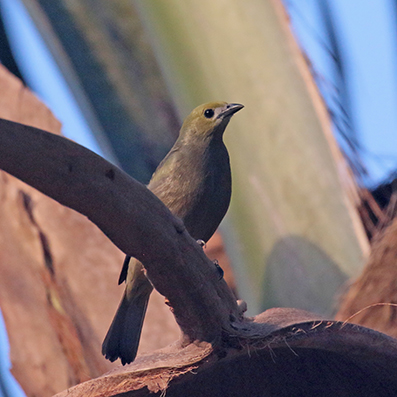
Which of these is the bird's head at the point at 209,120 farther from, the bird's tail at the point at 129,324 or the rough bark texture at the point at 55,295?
the rough bark texture at the point at 55,295

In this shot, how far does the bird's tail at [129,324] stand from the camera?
162cm

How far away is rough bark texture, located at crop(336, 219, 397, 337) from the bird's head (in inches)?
29.7

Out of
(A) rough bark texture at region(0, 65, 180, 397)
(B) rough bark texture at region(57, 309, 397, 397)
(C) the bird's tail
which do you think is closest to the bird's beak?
(C) the bird's tail

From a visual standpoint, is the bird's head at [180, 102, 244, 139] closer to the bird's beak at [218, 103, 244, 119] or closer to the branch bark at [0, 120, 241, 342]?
the bird's beak at [218, 103, 244, 119]

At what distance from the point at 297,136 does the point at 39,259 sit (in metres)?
→ 1.13

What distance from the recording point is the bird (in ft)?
5.20

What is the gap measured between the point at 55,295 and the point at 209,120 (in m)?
1.01

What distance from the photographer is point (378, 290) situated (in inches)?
80.7

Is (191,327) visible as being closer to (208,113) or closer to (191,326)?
(191,326)

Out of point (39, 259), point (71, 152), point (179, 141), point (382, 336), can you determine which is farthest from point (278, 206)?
point (71, 152)

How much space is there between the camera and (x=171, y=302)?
950 millimetres

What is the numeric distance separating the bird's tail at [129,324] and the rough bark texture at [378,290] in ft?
2.47

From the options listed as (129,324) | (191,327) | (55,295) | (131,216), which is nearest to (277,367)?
(191,327)

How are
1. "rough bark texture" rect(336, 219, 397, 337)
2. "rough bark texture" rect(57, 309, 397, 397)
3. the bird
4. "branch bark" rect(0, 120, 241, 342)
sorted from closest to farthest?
1. "branch bark" rect(0, 120, 241, 342)
2. "rough bark texture" rect(57, 309, 397, 397)
3. the bird
4. "rough bark texture" rect(336, 219, 397, 337)
